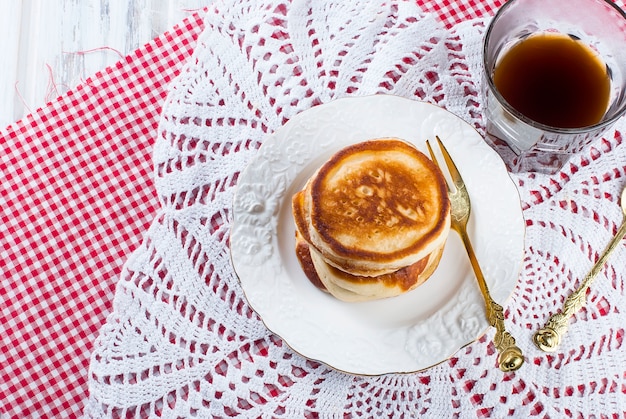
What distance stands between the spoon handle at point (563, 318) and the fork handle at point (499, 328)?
63 mm

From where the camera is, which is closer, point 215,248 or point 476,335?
point 476,335

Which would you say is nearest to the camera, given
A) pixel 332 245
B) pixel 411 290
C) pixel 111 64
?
pixel 332 245

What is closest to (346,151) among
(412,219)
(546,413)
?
(412,219)

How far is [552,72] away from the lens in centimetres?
132

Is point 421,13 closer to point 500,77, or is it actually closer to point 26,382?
point 500,77

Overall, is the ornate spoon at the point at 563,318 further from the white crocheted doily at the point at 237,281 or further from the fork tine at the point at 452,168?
the fork tine at the point at 452,168

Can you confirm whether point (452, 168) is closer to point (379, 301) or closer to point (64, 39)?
point (379, 301)

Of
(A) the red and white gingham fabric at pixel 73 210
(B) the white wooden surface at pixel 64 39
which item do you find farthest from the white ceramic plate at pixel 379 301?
(B) the white wooden surface at pixel 64 39

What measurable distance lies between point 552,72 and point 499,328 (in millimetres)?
480

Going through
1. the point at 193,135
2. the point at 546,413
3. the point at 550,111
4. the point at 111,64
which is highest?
the point at 111,64

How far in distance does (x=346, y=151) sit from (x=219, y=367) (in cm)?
46

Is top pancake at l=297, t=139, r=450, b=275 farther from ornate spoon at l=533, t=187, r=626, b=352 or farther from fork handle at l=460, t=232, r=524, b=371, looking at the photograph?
ornate spoon at l=533, t=187, r=626, b=352

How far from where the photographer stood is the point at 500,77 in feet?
4.36

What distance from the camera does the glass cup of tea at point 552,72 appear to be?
1.28m
